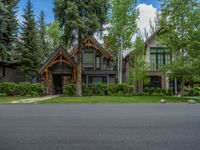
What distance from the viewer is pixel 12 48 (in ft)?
124

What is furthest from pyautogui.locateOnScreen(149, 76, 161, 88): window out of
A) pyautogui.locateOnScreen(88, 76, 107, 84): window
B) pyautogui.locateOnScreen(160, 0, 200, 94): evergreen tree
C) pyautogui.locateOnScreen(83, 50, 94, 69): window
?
pyautogui.locateOnScreen(160, 0, 200, 94): evergreen tree

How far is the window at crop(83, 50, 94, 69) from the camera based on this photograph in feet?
124

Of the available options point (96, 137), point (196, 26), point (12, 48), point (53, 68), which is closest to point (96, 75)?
point (53, 68)

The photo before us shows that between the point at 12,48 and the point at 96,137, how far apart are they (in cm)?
3209

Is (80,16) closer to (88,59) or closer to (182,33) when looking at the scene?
(88,59)

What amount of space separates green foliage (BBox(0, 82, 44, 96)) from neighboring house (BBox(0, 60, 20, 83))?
8.62 meters

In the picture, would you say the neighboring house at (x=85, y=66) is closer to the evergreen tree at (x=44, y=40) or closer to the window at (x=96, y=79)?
Result: the window at (x=96, y=79)

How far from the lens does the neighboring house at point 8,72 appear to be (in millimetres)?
40625

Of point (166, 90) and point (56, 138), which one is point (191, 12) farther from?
point (56, 138)

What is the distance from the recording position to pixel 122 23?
3725cm

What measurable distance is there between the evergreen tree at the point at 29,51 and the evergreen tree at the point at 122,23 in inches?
420

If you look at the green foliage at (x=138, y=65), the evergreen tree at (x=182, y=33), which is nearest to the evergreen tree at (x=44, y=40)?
the green foliage at (x=138, y=65)

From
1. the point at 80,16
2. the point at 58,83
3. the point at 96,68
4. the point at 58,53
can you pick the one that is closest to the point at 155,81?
the point at 96,68

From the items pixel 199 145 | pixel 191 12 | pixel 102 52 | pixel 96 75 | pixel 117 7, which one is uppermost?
pixel 117 7
